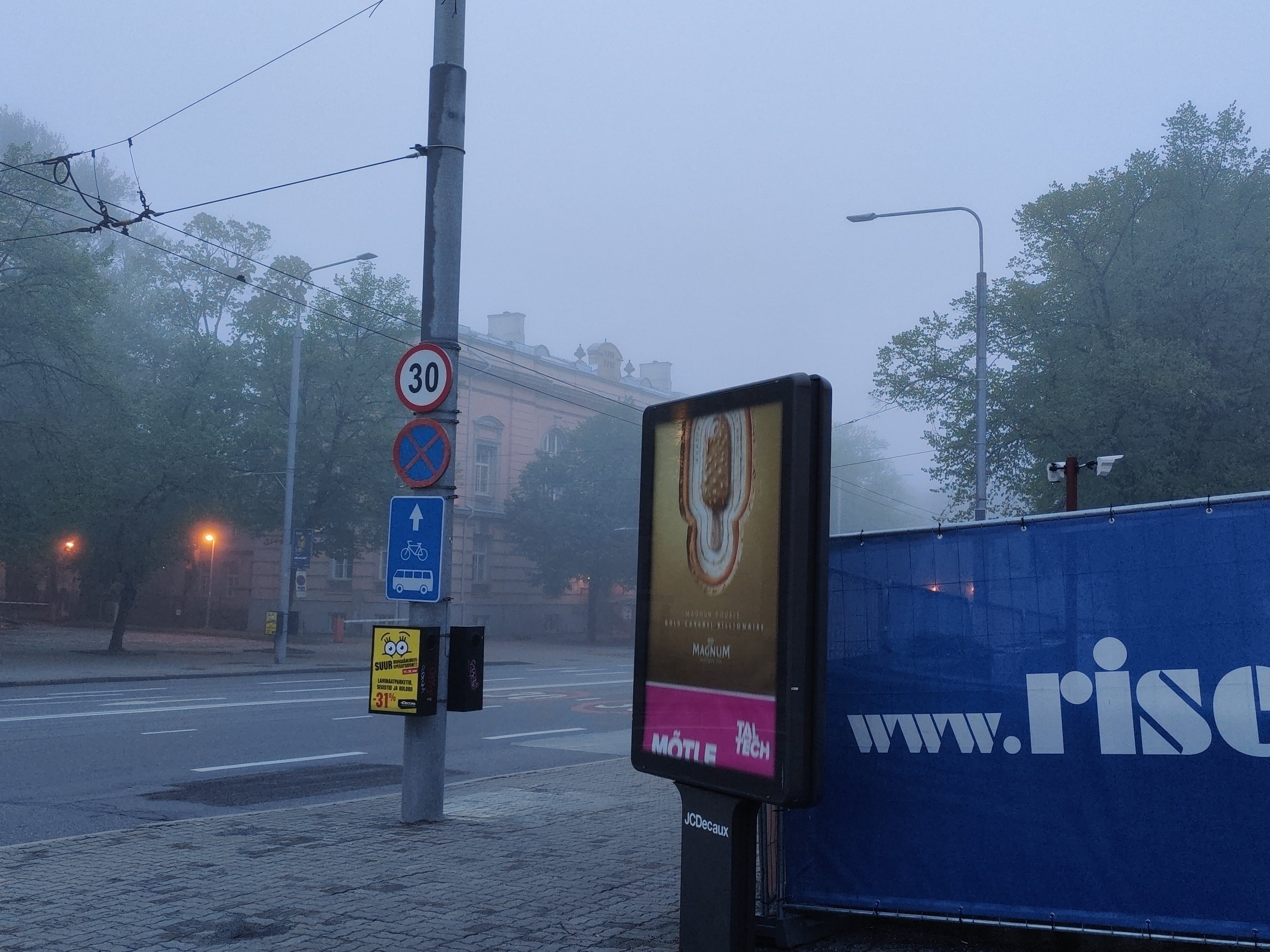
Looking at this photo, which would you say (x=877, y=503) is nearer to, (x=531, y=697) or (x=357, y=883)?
(x=531, y=697)

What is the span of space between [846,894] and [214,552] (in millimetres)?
50179

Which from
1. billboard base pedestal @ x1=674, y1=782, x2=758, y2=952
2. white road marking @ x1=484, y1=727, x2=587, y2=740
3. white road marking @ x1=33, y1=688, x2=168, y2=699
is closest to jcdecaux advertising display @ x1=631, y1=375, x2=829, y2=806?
billboard base pedestal @ x1=674, y1=782, x2=758, y2=952

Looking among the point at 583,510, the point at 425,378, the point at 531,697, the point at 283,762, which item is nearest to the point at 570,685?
the point at 531,697

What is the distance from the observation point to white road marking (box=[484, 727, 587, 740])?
55.1 ft

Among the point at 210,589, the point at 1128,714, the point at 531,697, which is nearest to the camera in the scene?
the point at 1128,714

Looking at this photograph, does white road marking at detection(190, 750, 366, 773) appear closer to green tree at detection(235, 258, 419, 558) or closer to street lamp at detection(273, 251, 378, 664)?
street lamp at detection(273, 251, 378, 664)

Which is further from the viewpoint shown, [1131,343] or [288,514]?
[288,514]

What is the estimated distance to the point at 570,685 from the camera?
28.2 meters

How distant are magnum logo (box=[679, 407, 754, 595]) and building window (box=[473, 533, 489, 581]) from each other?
50.2 metres

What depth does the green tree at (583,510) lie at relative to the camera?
54094mm

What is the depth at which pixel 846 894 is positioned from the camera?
5.99m

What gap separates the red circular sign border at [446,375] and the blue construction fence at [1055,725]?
4.06 metres

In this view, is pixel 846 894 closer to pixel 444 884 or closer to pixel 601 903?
pixel 601 903

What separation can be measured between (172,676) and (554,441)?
33.3 meters
